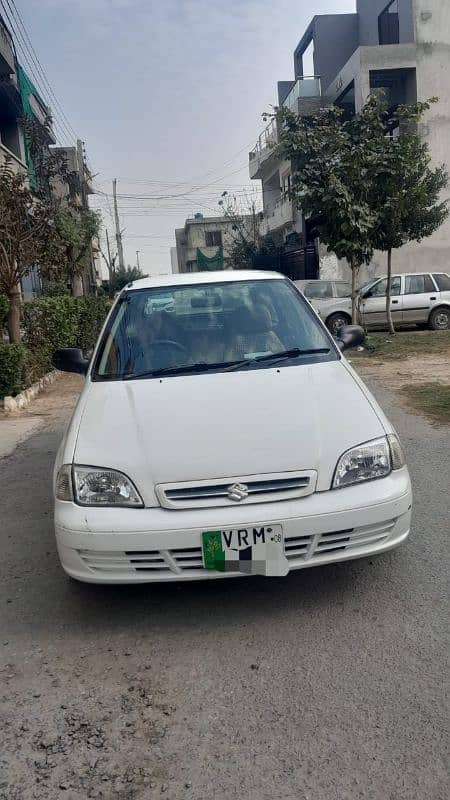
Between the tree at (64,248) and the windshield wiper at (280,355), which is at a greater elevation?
the tree at (64,248)

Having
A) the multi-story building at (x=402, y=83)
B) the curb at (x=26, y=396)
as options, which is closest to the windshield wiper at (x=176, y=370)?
the curb at (x=26, y=396)

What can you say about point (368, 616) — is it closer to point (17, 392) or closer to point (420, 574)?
point (420, 574)

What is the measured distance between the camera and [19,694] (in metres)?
2.73

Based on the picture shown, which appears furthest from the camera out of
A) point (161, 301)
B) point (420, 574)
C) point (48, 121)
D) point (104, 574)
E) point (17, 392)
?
point (48, 121)

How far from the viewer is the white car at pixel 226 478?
9.78ft

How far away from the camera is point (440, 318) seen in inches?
672

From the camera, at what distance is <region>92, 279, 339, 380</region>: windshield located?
Answer: 4125mm

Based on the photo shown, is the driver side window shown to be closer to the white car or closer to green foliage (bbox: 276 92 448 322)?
green foliage (bbox: 276 92 448 322)

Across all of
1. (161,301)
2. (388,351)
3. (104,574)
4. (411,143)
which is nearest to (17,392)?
(161,301)

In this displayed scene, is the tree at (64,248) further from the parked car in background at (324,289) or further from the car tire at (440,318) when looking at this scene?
the car tire at (440,318)

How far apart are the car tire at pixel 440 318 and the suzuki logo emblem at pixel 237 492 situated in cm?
1514

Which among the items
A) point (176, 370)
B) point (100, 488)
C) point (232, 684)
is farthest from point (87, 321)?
point (232, 684)

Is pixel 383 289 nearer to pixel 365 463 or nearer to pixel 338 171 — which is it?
pixel 338 171

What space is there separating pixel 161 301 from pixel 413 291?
13533 mm
